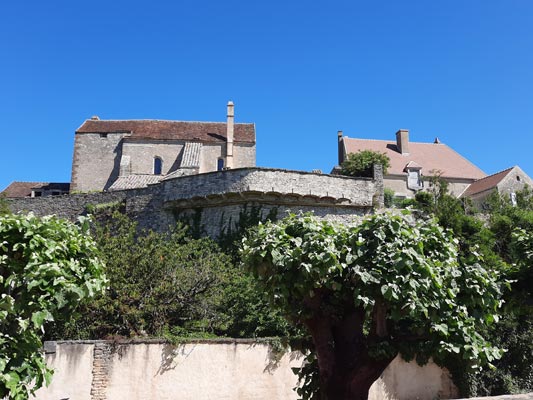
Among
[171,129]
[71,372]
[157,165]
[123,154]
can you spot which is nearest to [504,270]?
[71,372]

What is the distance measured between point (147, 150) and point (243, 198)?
1715 cm

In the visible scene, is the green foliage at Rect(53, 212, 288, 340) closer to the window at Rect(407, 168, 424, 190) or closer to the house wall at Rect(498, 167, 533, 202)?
the window at Rect(407, 168, 424, 190)

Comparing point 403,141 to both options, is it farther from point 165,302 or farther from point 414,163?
point 165,302

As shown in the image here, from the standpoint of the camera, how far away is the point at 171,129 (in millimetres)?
40875

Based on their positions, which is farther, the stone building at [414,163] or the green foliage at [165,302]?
the stone building at [414,163]

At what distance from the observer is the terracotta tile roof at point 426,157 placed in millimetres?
41156

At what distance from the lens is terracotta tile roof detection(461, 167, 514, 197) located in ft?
123

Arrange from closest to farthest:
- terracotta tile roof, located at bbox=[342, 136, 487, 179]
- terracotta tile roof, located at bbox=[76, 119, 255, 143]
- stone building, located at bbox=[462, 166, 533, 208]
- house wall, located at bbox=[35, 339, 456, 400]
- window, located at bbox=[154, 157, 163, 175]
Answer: house wall, located at bbox=[35, 339, 456, 400] < stone building, located at bbox=[462, 166, 533, 208] < window, located at bbox=[154, 157, 163, 175] < terracotta tile roof, located at bbox=[76, 119, 255, 143] < terracotta tile roof, located at bbox=[342, 136, 487, 179]

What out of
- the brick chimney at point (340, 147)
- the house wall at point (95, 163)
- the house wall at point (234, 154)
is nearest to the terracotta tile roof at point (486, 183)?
the brick chimney at point (340, 147)

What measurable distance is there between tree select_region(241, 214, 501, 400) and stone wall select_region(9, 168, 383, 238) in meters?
14.7

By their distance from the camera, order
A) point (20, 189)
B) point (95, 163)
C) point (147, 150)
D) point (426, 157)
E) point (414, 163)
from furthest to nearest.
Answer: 1. point (426, 157)
2. point (414, 163)
3. point (20, 189)
4. point (95, 163)
5. point (147, 150)

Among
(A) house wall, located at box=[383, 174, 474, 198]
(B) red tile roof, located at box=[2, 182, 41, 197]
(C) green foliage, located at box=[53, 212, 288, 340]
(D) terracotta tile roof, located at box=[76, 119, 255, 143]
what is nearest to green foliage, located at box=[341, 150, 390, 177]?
(A) house wall, located at box=[383, 174, 474, 198]

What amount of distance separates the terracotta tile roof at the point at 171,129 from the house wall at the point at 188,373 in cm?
2633

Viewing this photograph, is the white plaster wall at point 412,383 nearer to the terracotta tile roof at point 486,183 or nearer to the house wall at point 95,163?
the terracotta tile roof at point 486,183
